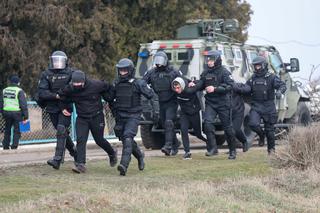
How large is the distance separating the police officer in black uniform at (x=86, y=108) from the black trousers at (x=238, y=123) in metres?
4.04

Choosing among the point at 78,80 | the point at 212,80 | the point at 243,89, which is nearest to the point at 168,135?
the point at 212,80

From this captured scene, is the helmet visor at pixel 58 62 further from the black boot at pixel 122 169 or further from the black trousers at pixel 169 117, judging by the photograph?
the black trousers at pixel 169 117

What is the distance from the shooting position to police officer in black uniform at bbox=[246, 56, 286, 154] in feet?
44.5

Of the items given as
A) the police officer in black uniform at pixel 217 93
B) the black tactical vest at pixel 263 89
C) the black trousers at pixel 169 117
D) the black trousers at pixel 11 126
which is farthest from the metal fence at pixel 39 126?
the black tactical vest at pixel 263 89

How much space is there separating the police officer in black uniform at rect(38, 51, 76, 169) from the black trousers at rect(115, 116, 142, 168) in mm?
793

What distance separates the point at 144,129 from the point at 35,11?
334 inches

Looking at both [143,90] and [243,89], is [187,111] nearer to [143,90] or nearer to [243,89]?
[243,89]

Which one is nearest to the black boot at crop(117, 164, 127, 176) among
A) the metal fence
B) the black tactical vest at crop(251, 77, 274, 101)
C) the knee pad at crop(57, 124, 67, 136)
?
the knee pad at crop(57, 124, 67, 136)

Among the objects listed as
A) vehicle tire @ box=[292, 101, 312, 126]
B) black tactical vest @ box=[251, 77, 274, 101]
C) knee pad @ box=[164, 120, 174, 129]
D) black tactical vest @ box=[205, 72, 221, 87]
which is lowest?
vehicle tire @ box=[292, 101, 312, 126]

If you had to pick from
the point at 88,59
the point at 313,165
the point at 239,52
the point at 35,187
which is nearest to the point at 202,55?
the point at 239,52

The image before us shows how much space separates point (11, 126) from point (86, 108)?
705cm

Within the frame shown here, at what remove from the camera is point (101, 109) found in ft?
37.3

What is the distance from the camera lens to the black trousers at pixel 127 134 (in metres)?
11.1

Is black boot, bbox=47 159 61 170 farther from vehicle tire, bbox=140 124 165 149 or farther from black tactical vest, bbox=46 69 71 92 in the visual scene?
vehicle tire, bbox=140 124 165 149
